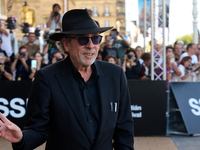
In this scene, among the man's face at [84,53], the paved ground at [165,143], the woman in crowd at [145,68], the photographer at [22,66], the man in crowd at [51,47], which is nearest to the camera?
the man's face at [84,53]

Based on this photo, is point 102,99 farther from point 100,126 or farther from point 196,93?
point 196,93

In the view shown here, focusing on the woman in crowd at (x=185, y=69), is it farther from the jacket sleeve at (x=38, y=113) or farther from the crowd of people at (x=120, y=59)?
the jacket sleeve at (x=38, y=113)

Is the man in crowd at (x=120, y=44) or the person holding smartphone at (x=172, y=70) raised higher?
the man in crowd at (x=120, y=44)

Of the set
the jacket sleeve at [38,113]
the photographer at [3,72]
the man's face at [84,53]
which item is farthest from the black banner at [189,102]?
the jacket sleeve at [38,113]

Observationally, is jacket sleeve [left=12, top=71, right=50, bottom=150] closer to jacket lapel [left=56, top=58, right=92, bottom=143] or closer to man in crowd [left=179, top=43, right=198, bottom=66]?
jacket lapel [left=56, top=58, right=92, bottom=143]

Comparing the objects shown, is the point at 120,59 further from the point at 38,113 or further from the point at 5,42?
the point at 38,113

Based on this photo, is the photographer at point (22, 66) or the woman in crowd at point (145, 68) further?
the woman in crowd at point (145, 68)

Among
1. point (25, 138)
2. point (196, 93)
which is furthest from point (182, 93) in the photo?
point (25, 138)

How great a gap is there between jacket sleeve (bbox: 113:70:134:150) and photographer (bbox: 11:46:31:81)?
6568 millimetres

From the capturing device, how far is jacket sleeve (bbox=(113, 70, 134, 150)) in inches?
121

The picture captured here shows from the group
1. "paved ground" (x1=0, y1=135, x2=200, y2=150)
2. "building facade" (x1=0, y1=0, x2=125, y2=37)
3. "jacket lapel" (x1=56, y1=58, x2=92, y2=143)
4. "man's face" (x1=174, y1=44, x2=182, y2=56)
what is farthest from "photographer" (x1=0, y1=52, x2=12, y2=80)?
"building facade" (x1=0, y1=0, x2=125, y2=37)

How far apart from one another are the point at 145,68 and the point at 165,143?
279 cm

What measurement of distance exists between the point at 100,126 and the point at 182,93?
6.46 meters

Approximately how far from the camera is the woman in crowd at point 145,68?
33.7 ft
